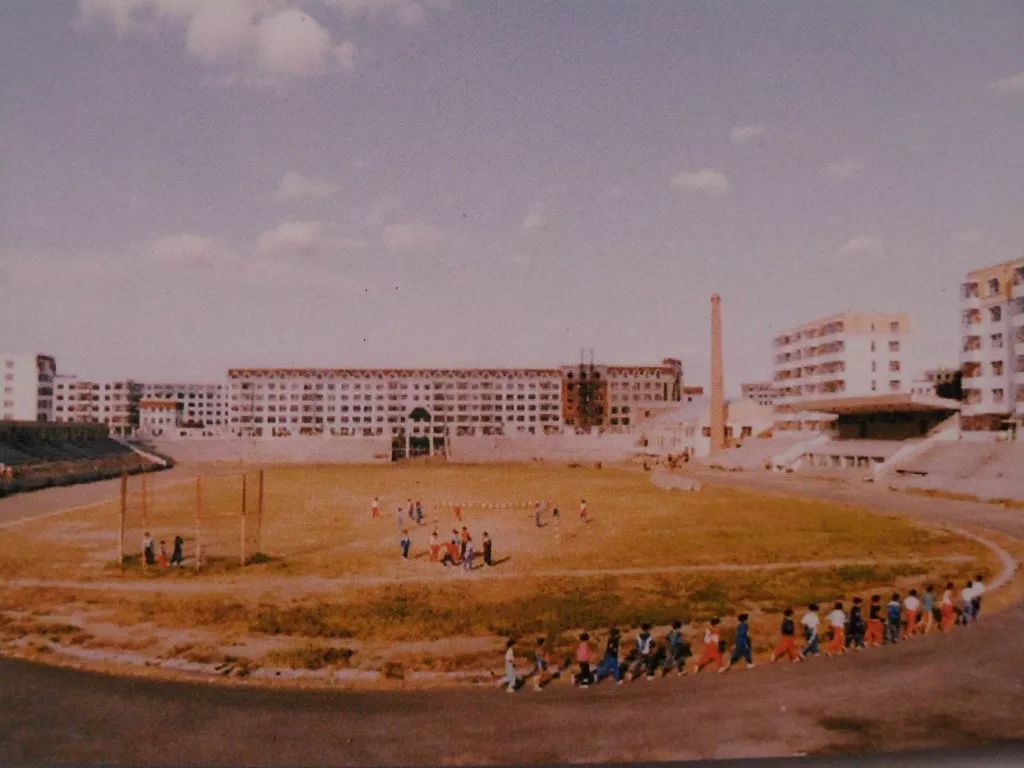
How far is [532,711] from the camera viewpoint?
17.1 metres

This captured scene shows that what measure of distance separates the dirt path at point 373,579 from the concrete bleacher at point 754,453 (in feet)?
211

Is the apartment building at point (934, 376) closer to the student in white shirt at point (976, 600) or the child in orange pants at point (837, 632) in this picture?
the student in white shirt at point (976, 600)

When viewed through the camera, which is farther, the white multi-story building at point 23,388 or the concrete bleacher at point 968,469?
the white multi-story building at point 23,388

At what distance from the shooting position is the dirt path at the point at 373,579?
30.2 meters

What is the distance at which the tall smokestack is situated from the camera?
111500 mm

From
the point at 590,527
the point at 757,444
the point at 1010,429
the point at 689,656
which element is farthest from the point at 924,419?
the point at 689,656

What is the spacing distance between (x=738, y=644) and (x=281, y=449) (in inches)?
4828

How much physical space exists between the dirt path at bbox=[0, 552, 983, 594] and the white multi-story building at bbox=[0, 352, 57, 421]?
136048 millimetres

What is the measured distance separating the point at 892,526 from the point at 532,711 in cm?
3644

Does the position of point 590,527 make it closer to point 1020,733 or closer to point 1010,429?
point 1020,733

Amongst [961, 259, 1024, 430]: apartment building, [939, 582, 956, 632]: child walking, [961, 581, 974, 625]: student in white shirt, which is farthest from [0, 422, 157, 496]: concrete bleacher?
[961, 259, 1024, 430]: apartment building

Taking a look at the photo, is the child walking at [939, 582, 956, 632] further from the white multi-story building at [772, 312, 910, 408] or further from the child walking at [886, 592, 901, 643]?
the white multi-story building at [772, 312, 910, 408]

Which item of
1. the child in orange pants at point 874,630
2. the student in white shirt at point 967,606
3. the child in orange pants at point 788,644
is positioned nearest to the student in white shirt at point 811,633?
the child in orange pants at point 788,644

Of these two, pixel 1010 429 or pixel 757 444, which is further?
pixel 757 444
